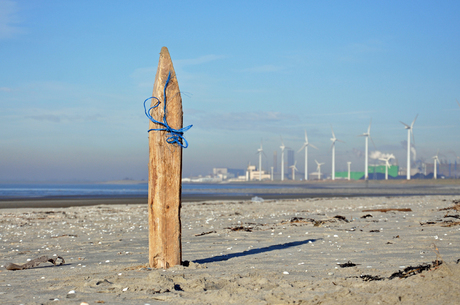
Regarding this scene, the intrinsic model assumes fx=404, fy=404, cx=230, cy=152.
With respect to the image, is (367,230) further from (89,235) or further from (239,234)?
(89,235)

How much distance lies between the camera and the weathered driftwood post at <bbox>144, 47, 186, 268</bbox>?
5668 mm

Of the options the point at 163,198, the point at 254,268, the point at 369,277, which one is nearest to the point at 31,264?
the point at 163,198

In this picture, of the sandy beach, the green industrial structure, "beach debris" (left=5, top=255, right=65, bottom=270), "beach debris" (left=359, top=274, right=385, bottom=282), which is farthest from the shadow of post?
the green industrial structure

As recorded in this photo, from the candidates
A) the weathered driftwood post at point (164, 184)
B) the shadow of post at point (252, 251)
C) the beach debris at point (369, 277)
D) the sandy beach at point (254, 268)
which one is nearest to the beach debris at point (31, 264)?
the sandy beach at point (254, 268)

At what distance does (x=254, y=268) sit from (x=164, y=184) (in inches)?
68.1

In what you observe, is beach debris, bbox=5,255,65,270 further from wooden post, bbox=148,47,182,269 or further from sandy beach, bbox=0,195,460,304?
wooden post, bbox=148,47,182,269

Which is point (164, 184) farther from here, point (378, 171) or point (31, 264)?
point (378, 171)

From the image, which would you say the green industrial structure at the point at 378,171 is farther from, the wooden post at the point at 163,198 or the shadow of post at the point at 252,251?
the wooden post at the point at 163,198

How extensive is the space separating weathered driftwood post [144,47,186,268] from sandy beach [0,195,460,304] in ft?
1.10

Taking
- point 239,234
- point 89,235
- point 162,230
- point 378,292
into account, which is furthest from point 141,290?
point 89,235

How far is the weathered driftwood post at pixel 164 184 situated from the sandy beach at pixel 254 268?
0.34m

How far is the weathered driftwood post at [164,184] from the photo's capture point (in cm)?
567

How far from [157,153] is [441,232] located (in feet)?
21.2

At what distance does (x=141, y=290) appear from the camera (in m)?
4.44
